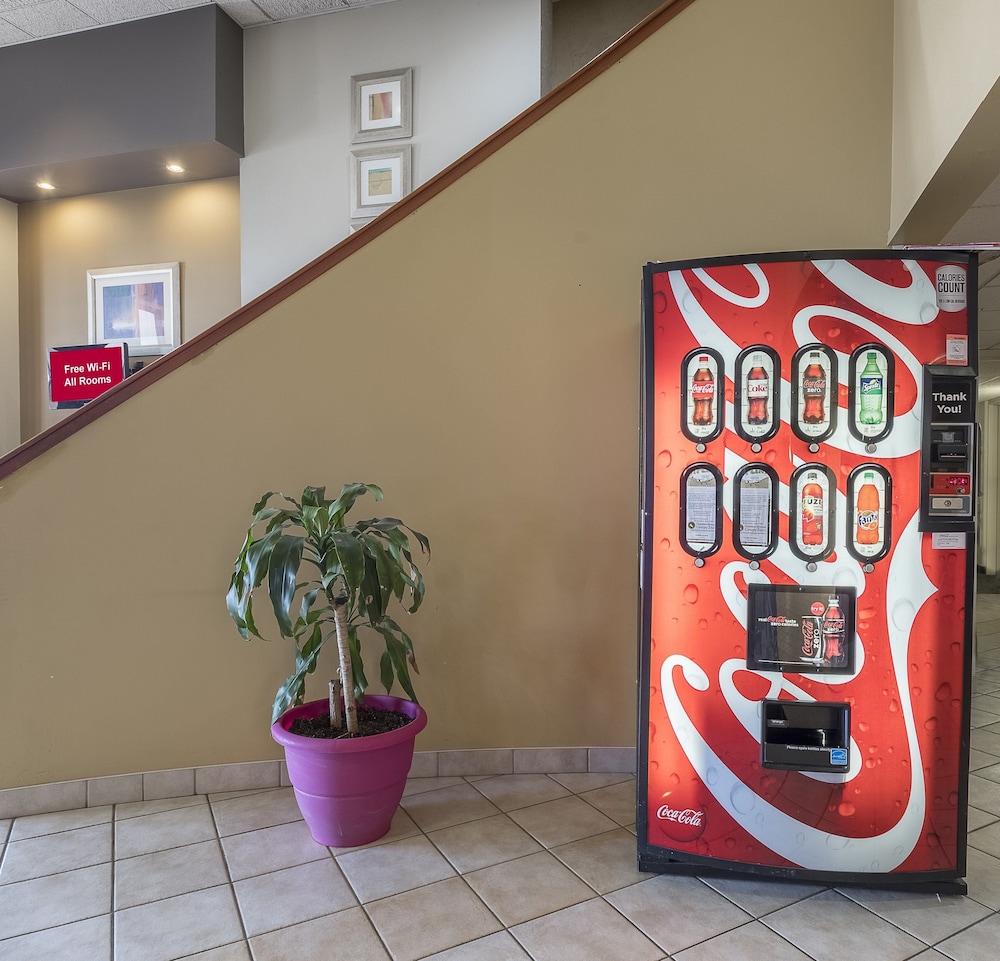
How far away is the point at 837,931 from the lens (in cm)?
183

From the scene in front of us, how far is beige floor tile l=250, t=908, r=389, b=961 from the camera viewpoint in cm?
174

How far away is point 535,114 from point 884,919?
2.66 meters

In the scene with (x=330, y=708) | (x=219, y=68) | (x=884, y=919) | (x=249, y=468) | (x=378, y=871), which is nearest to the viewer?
(x=884, y=919)

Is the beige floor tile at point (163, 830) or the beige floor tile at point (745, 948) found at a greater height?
the beige floor tile at point (745, 948)

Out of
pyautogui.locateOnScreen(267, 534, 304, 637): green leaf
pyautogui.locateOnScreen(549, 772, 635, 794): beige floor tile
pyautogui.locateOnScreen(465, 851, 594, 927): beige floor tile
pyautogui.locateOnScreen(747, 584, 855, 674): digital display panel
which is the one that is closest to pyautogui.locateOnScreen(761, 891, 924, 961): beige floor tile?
pyautogui.locateOnScreen(465, 851, 594, 927): beige floor tile

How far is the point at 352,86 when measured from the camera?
419 centimetres

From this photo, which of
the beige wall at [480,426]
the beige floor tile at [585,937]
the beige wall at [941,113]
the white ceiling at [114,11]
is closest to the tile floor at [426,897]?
the beige floor tile at [585,937]

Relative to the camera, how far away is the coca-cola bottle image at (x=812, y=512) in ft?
6.43

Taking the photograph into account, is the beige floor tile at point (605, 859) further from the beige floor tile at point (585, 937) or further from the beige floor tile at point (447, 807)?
the beige floor tile at point (447, 807)

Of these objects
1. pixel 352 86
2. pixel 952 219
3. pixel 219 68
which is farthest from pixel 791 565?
pixel 219 68

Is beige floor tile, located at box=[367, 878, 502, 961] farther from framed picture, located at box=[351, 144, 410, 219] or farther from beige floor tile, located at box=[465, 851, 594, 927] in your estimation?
framed picture, located at box=[351, 144, 410, 219]

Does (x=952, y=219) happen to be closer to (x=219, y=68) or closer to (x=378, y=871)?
(x=378, y=871)

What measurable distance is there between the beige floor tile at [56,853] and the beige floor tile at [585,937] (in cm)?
126

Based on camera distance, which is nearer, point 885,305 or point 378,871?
point 885,305
